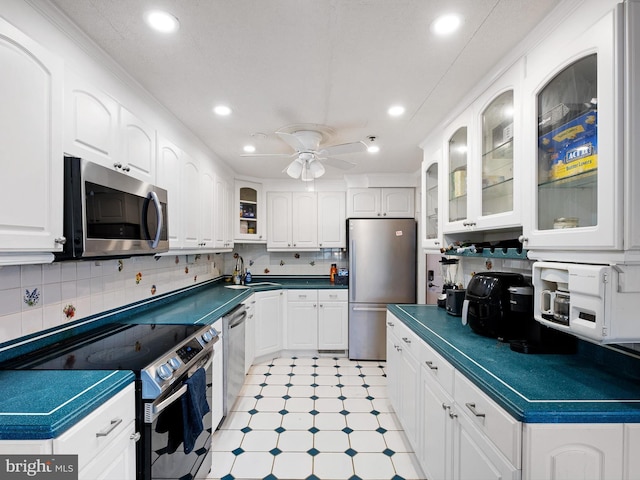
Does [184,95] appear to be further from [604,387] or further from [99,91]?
[604,387]

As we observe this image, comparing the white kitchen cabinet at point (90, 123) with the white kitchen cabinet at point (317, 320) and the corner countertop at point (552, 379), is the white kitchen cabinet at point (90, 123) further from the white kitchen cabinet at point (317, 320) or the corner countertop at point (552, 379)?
the white kitchen cabinet at point (317, 320)

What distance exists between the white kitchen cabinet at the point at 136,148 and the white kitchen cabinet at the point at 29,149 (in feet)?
1.40

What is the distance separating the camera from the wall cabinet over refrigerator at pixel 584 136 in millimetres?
916

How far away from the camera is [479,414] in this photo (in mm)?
1135

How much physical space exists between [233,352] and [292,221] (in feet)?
6.66

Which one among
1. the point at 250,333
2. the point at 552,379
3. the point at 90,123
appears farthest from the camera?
the point at 250,333

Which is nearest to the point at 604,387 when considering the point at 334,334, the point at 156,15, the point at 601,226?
the point at 601,226

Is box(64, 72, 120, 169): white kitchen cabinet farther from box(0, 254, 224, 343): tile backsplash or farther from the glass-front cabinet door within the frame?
the glass-front cabinet door

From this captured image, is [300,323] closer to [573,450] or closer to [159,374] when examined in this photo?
[159,374]

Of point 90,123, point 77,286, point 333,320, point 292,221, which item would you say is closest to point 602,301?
point 90,123

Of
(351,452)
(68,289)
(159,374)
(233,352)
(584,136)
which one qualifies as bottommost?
(351,452)

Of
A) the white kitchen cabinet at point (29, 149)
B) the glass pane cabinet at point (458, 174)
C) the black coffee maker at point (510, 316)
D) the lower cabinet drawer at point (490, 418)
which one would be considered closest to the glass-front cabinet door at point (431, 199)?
the glass pane cabinet at point (458, 174)

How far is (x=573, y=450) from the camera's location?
36.4 inches

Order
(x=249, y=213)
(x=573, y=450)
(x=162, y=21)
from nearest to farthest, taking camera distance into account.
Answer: (x=573, y=450) → (x=162, y=21) → (x=249, y=213)
